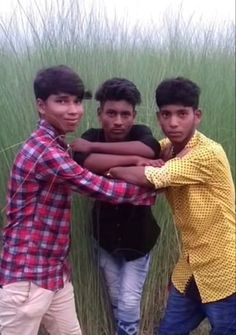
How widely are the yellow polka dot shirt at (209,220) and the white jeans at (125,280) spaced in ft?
0.93

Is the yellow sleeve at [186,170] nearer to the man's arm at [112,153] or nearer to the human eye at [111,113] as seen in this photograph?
the man's arm at [112,153]

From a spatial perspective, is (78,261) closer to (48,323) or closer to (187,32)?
(48,323)

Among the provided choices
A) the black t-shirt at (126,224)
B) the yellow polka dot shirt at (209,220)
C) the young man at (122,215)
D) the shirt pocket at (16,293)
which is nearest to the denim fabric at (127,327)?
the young man at (122,215)

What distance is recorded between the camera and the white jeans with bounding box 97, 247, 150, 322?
87.7 inches

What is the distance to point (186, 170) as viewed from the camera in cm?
188

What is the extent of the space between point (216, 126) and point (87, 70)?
Answer: 43.9 inches

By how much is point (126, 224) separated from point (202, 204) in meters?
0.34

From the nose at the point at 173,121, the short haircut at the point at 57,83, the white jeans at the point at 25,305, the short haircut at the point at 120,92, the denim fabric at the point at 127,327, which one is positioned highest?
the short haircut at the point at 57,83

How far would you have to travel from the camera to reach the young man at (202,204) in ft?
6.33

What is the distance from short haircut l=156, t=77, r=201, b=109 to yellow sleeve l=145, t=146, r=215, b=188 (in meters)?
0.18

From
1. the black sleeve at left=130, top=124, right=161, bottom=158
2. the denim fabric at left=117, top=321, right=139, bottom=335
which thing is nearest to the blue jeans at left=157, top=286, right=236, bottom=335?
the denim fabric at left=117, top=321, right=139, bottom=335

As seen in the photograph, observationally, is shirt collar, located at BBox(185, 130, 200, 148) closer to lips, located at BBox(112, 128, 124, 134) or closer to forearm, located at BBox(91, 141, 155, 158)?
forearm, located at BBox(91, 141, 155, 158)

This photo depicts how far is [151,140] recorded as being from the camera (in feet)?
6.81

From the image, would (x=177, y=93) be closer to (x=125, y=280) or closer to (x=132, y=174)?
(x=132, y=174)
